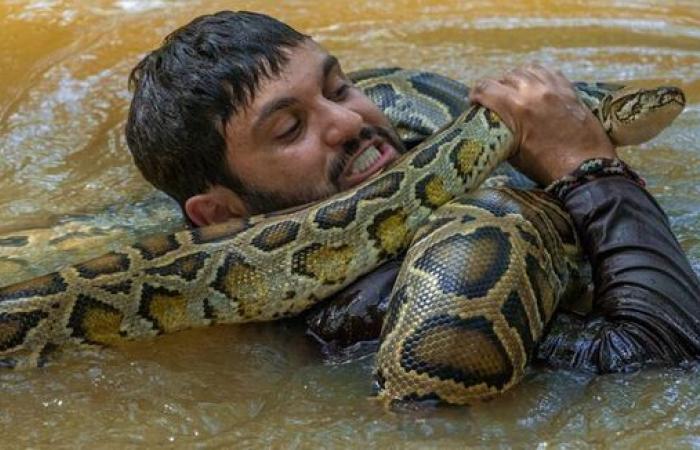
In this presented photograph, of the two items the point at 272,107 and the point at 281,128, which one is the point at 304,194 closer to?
the point at 281,128

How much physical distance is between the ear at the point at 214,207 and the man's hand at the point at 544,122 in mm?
1293

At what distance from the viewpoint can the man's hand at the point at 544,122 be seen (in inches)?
179

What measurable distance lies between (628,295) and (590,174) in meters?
0.77

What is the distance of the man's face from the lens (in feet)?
15.1

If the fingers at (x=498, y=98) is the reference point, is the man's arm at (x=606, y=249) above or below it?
below

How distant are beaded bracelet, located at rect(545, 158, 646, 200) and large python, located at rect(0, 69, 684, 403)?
15 centimetres

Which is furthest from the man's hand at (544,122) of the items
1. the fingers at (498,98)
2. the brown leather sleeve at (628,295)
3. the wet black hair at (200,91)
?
the wet black hair at (200,91)

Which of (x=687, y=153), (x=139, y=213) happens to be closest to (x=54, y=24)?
(x=139, y=213)

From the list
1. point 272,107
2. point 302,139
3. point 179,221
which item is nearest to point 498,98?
point 302,139

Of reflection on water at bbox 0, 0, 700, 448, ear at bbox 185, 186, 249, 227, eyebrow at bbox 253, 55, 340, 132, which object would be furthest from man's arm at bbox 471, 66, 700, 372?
ear at bbox 185, 186, 249, 227

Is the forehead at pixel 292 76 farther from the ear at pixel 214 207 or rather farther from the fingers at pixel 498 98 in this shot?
the fingers at pixel 498 98

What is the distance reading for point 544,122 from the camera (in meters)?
4.61

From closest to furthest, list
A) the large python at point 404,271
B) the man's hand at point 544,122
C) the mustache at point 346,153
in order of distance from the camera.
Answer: the large python at point 404,271 → the man's hand at point 544,122 → the mustache at point 346,153

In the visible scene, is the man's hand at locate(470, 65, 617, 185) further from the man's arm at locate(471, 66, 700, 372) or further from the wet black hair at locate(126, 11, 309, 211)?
the wet black hair at locate(126, 11, 309, 211)
